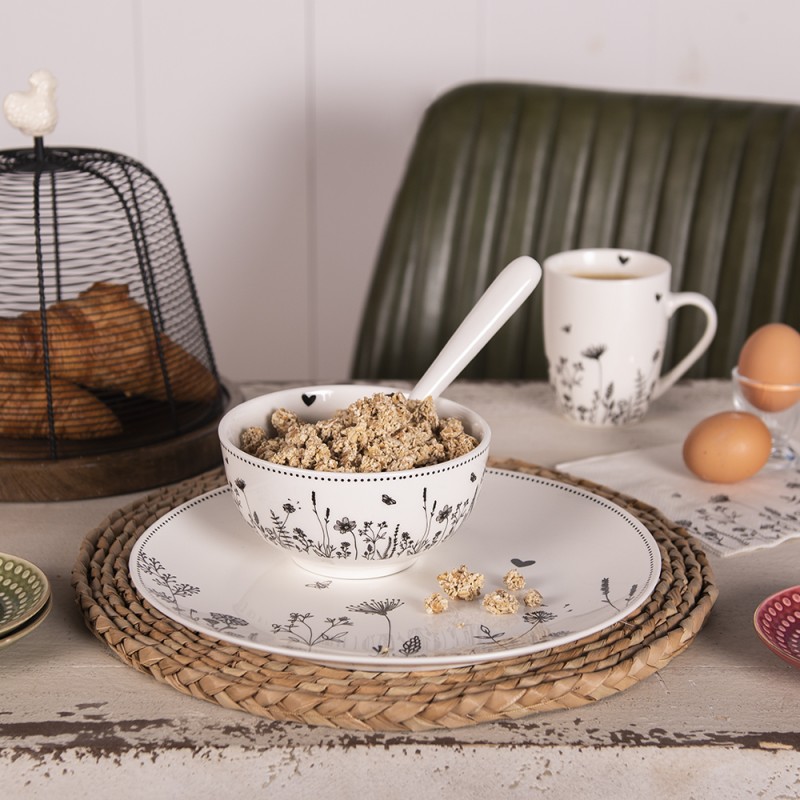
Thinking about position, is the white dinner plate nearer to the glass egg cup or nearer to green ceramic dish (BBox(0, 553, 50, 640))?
green ceramic dish (BBox(0, 553, 50, 640))

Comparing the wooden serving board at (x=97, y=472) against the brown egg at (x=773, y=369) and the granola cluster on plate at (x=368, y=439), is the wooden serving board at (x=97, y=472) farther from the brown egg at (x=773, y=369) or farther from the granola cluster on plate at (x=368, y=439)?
the brown egg at (x=773, y=369)

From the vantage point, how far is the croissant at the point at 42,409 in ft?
3.00

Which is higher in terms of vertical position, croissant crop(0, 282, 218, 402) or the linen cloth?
croissant crop(0, 282, 218, 402)

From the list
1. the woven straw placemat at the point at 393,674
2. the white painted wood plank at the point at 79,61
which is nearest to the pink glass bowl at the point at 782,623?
the woven straw placemat at the point at 393,674

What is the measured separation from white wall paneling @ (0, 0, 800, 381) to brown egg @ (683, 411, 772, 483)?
3.63ft

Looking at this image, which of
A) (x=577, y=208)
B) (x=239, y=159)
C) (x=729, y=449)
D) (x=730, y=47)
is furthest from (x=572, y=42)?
(x=729, y=449)

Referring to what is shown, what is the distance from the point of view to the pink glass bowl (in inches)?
25.0

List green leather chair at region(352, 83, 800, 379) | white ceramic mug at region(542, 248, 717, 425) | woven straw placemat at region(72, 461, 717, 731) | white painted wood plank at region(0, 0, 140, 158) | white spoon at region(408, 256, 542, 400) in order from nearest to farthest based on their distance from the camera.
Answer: woven straw placemat at region(72, 461, 717, 731) < white spoon at region(408, 256, 542, 400) < white ceramic mug at region(542, 248, 717, 425) < green leather chair at region(352, 83, 800, 379) < white painted wood plank at region(0, 0, 140, 158)

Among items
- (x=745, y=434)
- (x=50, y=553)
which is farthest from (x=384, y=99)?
(x=50, y=553)

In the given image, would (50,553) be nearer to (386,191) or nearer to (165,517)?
(165,517)

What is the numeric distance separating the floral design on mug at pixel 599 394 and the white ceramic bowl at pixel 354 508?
0.38 meters

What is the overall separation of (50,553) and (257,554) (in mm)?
170

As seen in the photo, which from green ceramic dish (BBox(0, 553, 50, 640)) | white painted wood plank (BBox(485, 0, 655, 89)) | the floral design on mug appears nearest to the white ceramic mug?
the floral design on mug

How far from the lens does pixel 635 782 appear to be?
562 mm
